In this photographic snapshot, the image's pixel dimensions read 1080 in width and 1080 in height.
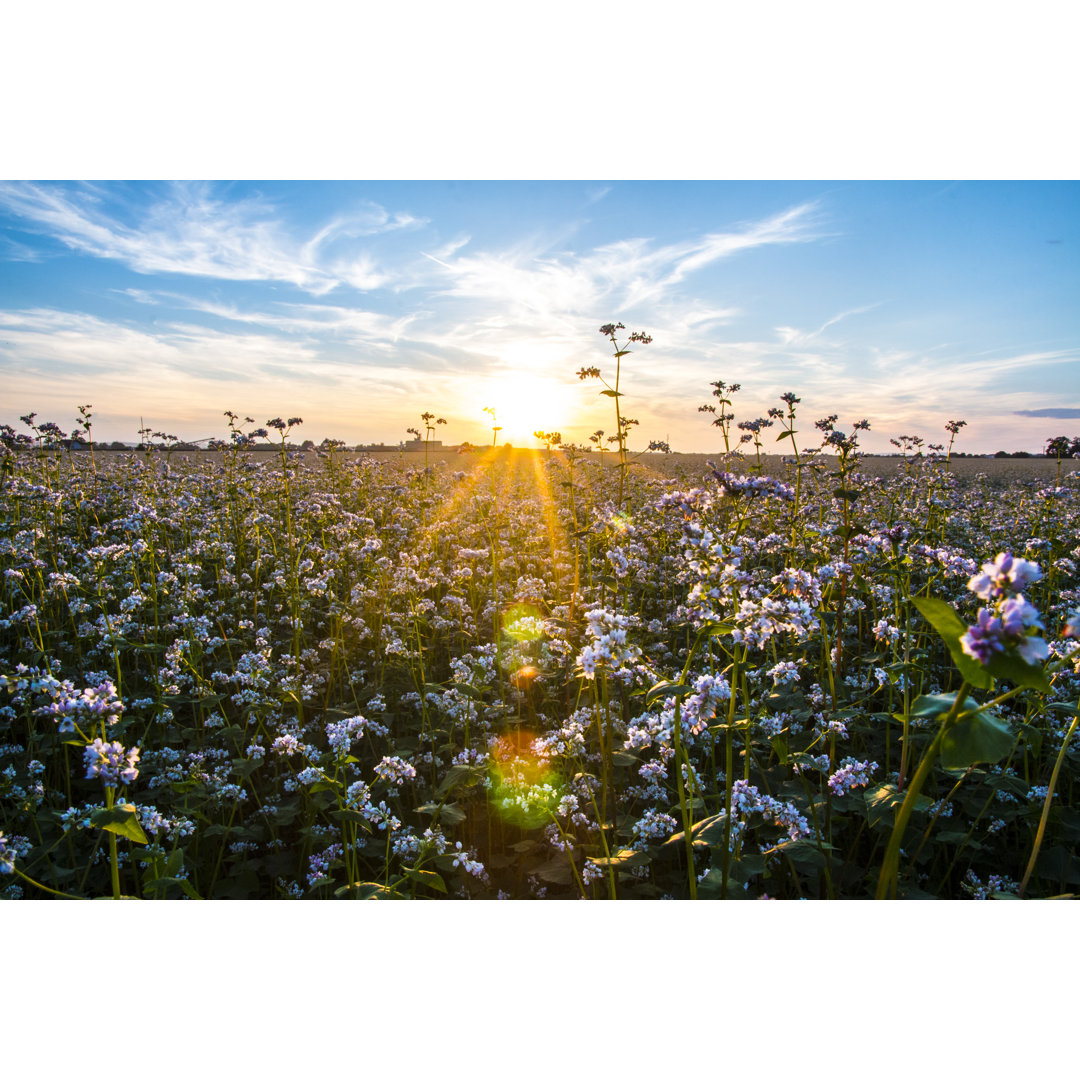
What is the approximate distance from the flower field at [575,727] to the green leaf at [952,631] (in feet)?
0.03

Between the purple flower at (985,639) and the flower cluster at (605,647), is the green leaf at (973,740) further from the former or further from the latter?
the flower cluster at (605,647)

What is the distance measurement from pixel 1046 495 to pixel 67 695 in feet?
24.0

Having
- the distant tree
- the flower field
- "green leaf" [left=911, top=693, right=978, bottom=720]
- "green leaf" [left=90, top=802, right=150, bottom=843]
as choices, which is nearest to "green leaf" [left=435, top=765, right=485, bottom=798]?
the flower field

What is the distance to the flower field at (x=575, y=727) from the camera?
2205 mm

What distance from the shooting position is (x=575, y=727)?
2992mm

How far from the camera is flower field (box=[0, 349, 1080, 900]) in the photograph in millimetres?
2205

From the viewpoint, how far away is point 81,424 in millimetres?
7344

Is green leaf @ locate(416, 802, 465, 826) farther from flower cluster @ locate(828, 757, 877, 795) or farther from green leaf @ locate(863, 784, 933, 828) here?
green leaf @ locate(863, 784, 933, 828)

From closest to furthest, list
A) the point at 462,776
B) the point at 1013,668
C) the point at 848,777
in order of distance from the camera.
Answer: the point at 1013,668, the point at 848,777, the point at 462,776

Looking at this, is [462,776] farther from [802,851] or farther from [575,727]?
[802,851]

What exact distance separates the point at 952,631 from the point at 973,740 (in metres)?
0.27

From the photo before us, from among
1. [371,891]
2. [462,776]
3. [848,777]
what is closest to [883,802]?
[848,777]

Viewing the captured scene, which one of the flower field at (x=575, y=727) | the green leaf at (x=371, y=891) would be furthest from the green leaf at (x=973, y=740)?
the green leaf at (x=371, y=891)

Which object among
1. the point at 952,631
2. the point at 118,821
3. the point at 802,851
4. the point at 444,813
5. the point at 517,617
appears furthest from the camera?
the point at 517,617
